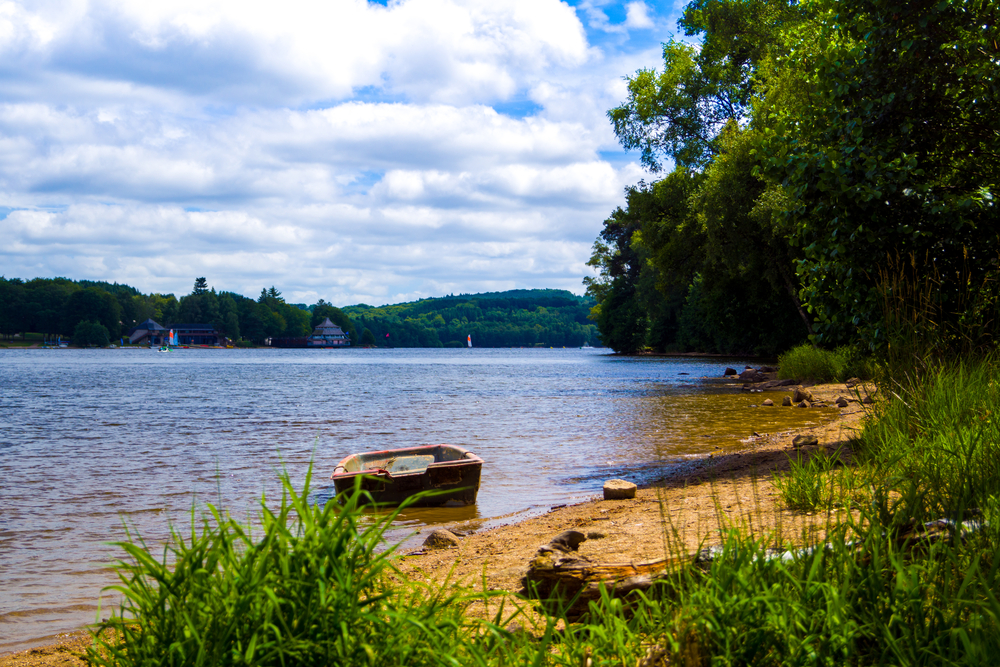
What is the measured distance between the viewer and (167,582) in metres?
2.55

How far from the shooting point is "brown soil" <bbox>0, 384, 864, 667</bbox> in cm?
410

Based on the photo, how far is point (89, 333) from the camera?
488 feet

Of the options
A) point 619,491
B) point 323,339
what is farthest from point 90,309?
point 619,491

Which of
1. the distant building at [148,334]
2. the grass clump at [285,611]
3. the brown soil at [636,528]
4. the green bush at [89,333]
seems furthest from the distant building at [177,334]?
the grass clump at [285,611]

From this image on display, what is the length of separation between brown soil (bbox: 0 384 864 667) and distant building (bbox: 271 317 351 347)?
18950 cm

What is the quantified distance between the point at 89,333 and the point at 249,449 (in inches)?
6178

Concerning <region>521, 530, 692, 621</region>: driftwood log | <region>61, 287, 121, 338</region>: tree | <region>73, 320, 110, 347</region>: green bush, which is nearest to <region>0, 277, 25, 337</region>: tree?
<region>61, 287, 121, 338</region>: tree

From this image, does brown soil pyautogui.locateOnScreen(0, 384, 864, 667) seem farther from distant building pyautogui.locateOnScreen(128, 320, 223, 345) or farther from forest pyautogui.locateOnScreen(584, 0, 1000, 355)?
distant building pyautogui.locateOnScreen(128, 320, 223, 345)

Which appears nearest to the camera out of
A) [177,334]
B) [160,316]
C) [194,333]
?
[177,334]

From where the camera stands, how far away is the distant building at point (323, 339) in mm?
190125

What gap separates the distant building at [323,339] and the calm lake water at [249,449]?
166 meters

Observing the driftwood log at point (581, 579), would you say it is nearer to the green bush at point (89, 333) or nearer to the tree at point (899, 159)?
the tree at point (899, 159)

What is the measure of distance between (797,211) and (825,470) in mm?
4684

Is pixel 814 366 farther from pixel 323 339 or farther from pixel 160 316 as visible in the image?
pixel 160 316
